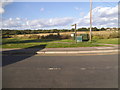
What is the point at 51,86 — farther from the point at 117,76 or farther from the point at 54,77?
the point at 117,76

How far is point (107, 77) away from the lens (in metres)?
4.51

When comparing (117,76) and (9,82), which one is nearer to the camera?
(9,82)

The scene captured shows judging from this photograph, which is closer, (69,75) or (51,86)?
(51,86)

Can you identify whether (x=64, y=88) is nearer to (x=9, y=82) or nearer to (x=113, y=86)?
(x=113, y=86)

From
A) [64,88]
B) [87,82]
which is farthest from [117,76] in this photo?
[64,88]

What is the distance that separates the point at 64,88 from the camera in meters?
3.64

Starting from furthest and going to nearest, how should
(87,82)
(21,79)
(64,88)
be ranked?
(21,79) → (87,82) → (64,88)

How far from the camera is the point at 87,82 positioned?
4062 millimetres

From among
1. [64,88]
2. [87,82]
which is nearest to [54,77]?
[64,88]

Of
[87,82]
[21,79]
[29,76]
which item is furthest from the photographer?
[29,76]

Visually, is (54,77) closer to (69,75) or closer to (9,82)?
(69,75)

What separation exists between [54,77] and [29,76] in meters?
1.03

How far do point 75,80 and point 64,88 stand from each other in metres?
0.76

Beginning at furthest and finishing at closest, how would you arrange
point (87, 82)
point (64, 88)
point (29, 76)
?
point (29, 76)
point (87, 82)
point (64, 88)
